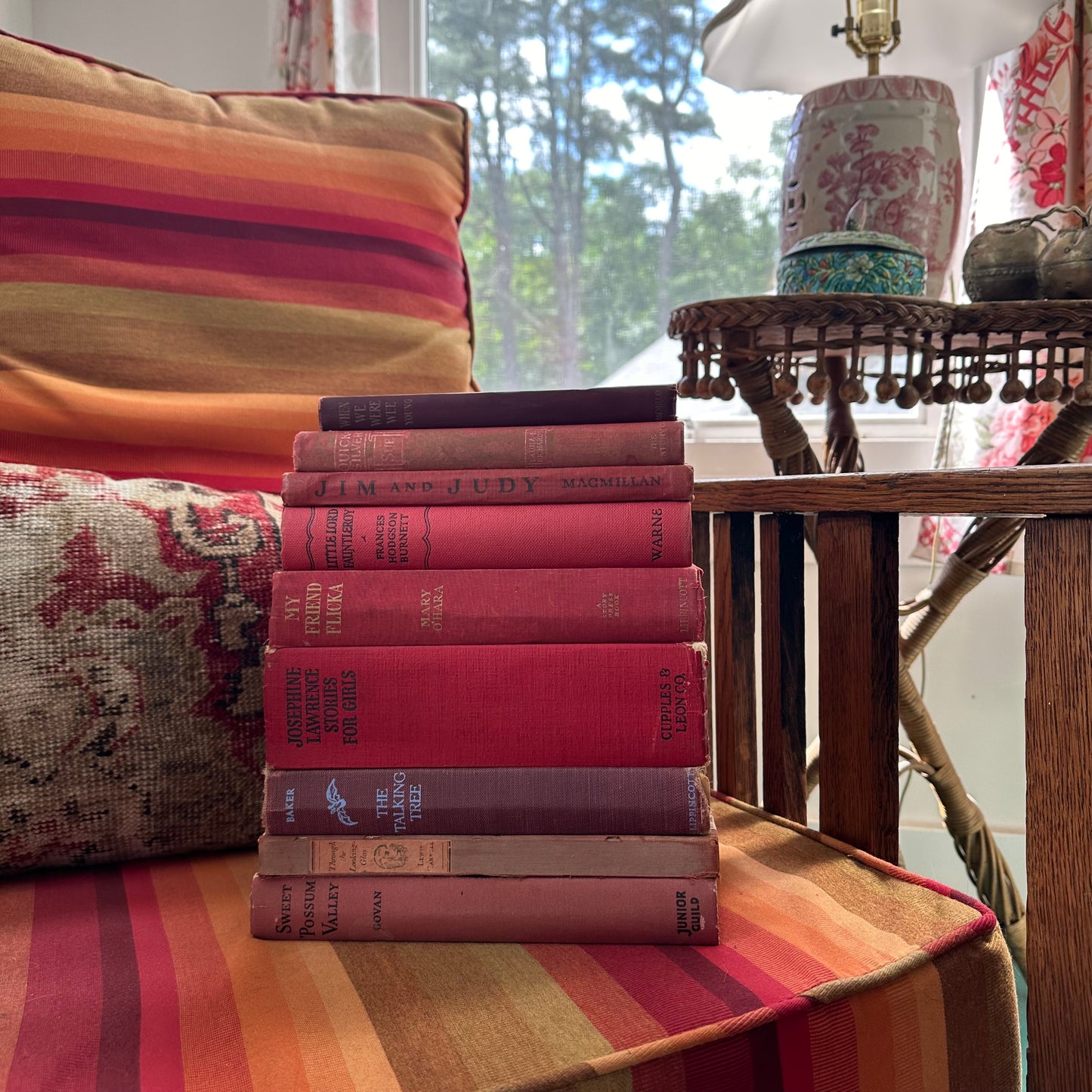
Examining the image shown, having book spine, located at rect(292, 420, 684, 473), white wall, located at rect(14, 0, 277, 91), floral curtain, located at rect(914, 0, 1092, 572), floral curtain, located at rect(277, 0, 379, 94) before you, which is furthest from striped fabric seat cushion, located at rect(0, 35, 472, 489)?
floral curtain, located at rect(914, 0, 1092, 572)

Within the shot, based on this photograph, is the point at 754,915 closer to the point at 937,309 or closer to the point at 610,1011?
the point at 610,1011

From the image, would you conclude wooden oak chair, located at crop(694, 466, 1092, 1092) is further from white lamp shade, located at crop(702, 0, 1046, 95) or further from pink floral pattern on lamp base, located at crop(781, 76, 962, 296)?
white lamp shade, located at crop(702, 0, 1046, 95)

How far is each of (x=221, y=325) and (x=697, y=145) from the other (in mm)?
1113

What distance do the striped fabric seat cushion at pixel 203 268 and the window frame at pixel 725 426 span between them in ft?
2.59

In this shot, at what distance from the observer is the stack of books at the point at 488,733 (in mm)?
477

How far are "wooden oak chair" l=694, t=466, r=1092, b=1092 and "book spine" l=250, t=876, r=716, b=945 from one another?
167 millimetres

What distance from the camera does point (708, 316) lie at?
0.80 metres

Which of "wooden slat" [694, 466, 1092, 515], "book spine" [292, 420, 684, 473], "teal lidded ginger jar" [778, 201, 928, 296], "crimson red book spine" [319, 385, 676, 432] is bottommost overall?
"wooden slat" [694, 466, 1092, 515]

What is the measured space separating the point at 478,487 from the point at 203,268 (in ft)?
1.45

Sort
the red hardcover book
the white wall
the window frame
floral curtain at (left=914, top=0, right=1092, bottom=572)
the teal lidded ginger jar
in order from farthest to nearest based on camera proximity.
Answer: the window frame, the white wall, floral curtain at (left=914, top=0, right=1092, bottom=572), the teal lidded ginger jar, the red hardcover book

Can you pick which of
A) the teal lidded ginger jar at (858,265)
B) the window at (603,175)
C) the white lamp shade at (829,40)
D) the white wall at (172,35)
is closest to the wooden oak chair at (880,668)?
the teal lidded ginger jar at (858,265)

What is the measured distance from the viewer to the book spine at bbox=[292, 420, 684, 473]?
51cm

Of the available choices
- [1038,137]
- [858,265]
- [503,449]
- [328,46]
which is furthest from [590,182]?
[503,449]

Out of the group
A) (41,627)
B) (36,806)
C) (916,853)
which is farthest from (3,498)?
(916,853)
